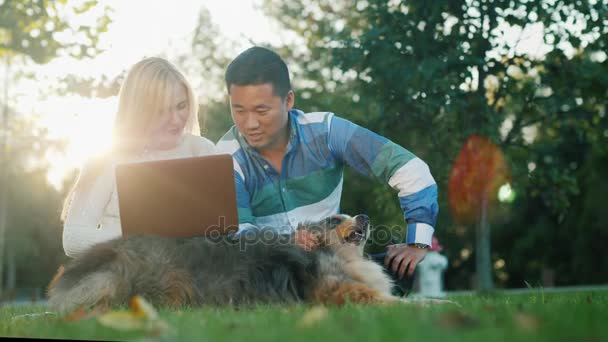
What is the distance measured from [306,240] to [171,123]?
1.22 meters

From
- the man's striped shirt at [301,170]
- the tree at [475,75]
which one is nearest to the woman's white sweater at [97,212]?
the man's striped shirt at [301,170]

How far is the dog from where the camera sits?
3.09m

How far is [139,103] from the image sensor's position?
3959 millimetres

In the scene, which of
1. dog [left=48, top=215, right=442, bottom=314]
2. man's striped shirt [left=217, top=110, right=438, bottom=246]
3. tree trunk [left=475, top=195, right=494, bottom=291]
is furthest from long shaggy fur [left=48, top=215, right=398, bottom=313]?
tree trunk [left=475, top=195, right=494, bottom=291]

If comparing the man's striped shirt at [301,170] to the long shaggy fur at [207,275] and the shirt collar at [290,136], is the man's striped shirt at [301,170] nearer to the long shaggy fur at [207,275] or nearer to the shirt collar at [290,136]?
the shirt collar at [290,136]

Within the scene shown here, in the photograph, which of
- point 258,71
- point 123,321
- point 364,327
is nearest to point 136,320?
point 123,321

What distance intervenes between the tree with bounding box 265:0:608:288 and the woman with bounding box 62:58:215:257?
2.20 m

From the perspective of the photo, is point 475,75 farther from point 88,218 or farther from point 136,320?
point 136,320

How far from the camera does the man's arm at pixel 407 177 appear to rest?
12.1 ft

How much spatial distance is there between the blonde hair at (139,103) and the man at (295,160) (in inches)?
14.8

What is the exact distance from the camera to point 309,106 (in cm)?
746

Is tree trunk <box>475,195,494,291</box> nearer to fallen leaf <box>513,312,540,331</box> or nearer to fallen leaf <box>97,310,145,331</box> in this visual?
fallen leaf <box>513,312,540,331</box>

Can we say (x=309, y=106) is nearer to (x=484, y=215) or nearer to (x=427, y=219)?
(x=484, y=215)

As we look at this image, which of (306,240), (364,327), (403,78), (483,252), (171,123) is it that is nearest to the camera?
(364,327)
